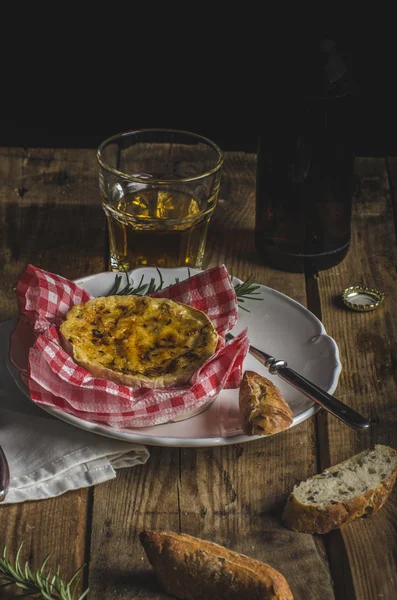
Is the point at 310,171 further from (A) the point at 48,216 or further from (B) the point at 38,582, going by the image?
(B) the point at 38,582

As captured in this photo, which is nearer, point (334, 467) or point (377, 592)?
point (377, 592)

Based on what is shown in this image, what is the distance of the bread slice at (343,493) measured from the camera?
1.49 metres

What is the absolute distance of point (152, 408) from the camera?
62.0 inches

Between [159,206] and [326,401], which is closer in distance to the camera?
[326,401]

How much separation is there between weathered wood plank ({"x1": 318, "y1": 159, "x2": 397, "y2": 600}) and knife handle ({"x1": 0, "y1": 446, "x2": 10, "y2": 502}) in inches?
20.9

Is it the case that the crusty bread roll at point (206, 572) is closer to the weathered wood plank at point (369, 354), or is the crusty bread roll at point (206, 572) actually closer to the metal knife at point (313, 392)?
the weathered wood plank at point (369, 354)

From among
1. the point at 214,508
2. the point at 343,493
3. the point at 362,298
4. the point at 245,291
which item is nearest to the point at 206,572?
the point at 214,508

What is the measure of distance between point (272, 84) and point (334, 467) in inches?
33.8

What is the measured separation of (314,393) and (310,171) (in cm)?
62

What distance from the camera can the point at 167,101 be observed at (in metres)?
3.65

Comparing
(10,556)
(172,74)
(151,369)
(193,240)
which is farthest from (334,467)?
(172,74)

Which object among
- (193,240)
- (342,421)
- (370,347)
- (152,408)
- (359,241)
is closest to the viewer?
(152,408)

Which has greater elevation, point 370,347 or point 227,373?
point 227,373

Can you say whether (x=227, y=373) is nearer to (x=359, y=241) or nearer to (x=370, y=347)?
(x=370, y=347)
